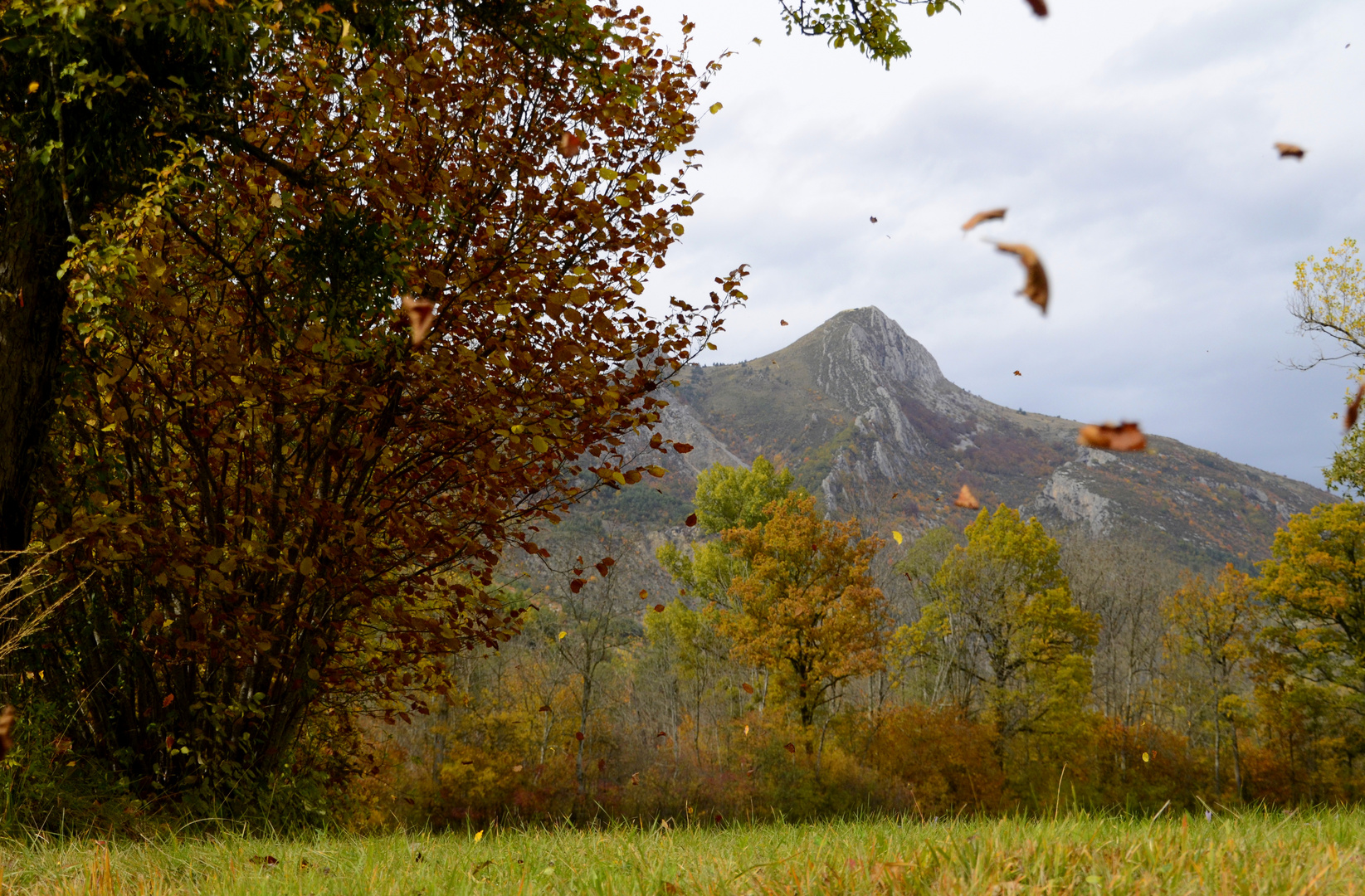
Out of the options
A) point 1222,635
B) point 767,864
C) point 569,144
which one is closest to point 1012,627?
point 1222,635

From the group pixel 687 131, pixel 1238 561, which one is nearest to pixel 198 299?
pixel 687 131

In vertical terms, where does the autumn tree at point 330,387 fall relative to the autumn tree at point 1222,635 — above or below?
above

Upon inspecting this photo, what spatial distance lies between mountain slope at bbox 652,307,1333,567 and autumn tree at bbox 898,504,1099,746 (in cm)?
8221

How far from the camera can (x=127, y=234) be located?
148 inches

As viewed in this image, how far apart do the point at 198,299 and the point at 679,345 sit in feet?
11.4

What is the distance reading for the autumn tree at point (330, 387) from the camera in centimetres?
458

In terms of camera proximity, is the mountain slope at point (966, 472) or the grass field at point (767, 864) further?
the mountain slope at point (966, 472)

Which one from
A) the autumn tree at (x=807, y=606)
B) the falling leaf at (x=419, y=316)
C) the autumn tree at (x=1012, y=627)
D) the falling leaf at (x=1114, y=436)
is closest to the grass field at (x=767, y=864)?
the falling leaf at (x=1114, y=436)

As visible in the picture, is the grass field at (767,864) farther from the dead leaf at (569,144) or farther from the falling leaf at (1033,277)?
the dead leaf at (569,144)

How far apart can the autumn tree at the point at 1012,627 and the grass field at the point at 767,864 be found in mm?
23762

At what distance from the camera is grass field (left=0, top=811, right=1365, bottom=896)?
2045 mm

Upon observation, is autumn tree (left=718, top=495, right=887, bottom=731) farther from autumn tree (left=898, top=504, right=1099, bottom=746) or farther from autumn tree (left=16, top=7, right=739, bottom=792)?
autumn tree (left=16, top=7, right=739, bottom=792)

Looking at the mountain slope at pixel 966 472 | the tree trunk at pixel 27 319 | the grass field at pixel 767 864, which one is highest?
the mountain slope at pixel 966 472

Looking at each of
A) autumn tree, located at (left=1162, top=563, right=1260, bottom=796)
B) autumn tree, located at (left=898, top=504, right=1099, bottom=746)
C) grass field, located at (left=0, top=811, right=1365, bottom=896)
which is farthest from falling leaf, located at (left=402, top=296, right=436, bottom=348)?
autumn tree, located at (left=1162, top=563, right=1260, bottom=796)
